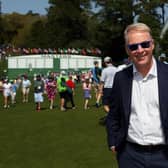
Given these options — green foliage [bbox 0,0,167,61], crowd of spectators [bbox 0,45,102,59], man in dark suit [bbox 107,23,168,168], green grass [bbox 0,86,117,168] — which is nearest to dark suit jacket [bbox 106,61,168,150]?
man in dark suit [bbox 107,23,168,168]

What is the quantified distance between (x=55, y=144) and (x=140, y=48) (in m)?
7.90

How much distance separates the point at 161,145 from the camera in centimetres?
403

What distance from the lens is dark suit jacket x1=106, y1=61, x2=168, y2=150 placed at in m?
3.98

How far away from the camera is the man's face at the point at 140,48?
399 cm

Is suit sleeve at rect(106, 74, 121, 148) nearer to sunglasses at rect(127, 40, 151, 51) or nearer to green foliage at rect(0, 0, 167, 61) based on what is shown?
sunglasses at rect(127, 40, 151, 51)


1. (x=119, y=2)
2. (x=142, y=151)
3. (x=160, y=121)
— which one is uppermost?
(x=119, y=2)

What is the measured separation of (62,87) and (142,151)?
1810 centimetres

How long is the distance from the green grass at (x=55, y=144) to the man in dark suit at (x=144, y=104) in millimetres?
4854

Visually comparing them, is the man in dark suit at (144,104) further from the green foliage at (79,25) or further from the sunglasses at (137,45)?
the green foliage at (79,25)

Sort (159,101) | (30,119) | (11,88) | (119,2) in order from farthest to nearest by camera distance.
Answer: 1. (119,2)
2. (11,88)
3. (30,119)
4. (159,101)

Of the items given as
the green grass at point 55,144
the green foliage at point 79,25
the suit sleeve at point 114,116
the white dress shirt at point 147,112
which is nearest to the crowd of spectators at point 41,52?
the green foliage at point 79,25

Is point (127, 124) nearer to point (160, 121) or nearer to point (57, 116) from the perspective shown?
point (160, 121)

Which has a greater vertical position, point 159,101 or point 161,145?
point 159,101

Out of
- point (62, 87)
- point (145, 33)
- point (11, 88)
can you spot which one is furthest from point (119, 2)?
point (145, 33)
